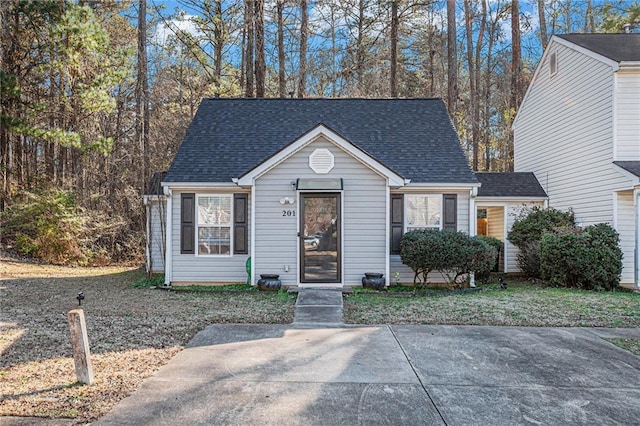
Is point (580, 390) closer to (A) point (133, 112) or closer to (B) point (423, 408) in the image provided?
(B) point (423, 408)

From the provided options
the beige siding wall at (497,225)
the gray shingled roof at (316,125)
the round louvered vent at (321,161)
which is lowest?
the beige siding wall at (497,225)

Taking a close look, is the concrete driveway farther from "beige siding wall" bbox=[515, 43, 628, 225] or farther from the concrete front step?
"beige siding wall" bbox=[515, 43, 628, 225]

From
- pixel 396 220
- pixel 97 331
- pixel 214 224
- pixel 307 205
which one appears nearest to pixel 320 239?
pixel 307 205

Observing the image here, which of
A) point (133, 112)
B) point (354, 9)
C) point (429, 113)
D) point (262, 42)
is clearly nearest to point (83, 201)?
point (133, 112)

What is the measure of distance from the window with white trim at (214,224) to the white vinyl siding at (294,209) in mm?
975

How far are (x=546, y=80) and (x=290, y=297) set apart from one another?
1134cm

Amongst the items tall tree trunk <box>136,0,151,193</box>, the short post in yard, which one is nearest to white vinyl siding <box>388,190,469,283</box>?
the short post in yard

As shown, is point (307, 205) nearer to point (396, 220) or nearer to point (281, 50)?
point (396, 220)

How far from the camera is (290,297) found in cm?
858

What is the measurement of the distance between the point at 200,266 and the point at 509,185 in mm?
9848

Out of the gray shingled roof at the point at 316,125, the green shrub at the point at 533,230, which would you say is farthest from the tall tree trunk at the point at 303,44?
the green shrub at the point at 533,230

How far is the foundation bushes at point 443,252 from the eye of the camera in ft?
29.5

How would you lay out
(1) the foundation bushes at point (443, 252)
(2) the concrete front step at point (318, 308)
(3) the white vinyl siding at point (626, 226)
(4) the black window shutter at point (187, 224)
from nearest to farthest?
(2) the concrete front step at point (318, 308)
(1) the foundation bushes at point (443, 252)
(4) the black window shutter at point (187, 224)
(3) the white vinyl siding at point (626, 226)

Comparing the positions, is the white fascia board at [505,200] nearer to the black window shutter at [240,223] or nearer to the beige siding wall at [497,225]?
the beige siding wall at [497,225]
